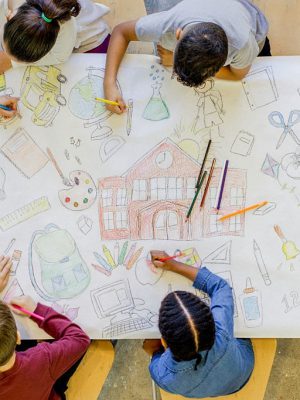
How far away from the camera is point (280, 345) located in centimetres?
173

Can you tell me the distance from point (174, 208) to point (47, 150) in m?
0.34

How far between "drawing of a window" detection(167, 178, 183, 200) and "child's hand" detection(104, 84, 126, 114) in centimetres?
21

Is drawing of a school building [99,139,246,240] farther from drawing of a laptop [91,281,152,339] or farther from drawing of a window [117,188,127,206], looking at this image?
drawing of a laptop [91,281,152,339]

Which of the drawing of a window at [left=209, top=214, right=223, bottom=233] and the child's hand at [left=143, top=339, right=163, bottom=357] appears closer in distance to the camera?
the drawing of a window at [left=209, top=214, right=223, bottom=233]

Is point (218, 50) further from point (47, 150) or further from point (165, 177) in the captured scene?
point (47, 150)

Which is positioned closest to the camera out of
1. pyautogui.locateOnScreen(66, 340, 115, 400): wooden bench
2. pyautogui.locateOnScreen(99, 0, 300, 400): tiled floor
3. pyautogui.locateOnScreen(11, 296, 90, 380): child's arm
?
pyautogui.locateOnScreen(11, 296, 90, 380): child's arm

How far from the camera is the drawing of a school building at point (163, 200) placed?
4.21 feet

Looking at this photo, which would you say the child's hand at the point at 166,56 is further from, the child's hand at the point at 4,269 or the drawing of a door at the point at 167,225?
the child's hand at the point at 4,269

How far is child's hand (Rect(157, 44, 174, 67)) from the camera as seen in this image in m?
1.29

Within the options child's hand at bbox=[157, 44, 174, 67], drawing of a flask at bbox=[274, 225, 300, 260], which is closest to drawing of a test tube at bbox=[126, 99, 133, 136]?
child's hand at bbox=[157, 44, 174, 67]

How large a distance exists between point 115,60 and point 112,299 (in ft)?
1.91

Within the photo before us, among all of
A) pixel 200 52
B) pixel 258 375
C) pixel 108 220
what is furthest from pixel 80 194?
pixel 258 375

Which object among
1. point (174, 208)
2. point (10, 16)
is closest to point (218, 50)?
point (174, 208)

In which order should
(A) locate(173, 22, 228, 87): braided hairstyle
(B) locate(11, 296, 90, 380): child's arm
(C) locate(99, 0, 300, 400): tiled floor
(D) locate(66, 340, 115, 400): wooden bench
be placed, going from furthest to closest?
1. (C) locate(99, 0, 300, 400): tiled floor
2. (D) locate(66, 340, 115, 400): wooden bench
3. (B) locate(11, 296, 90, 380): child's arm
4. (A) locate(173, 22, 228, 87): braided hairstyle
